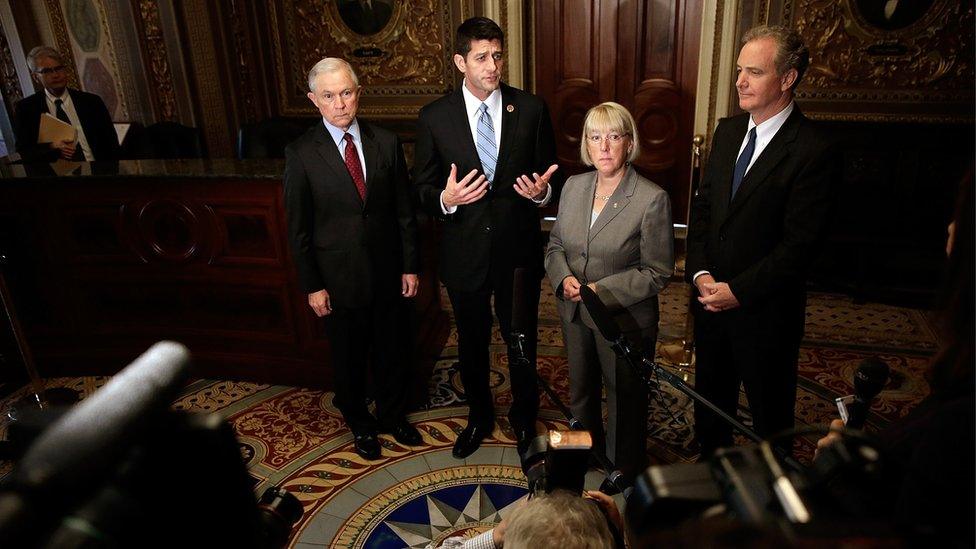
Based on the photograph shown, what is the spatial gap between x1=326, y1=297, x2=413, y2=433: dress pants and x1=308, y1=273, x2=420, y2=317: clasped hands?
39 mm

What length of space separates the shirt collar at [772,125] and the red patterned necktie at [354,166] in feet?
4.45

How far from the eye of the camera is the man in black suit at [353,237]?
222 centimetres

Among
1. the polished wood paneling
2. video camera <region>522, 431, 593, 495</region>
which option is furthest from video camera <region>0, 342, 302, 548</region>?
the polished wood paneling

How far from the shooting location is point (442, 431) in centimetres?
276

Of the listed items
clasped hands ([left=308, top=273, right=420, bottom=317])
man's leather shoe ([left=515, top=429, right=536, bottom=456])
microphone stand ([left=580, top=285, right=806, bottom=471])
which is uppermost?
microphone stand ([left=580, top=285, right=806, bottom=471])

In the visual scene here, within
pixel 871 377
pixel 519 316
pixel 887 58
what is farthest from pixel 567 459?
pixel 887 58

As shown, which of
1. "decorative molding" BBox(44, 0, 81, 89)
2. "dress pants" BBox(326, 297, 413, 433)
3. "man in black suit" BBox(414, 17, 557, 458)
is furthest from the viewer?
"decorative molding" BBox(44, 0, 81, 89)

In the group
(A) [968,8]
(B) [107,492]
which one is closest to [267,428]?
(B) [107,492]

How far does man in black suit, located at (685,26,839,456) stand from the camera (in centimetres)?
183

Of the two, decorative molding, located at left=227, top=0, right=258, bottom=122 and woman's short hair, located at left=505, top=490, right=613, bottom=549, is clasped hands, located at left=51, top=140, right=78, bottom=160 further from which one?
woman's short hair, located at left=505, top=490, right=613, bottom=549

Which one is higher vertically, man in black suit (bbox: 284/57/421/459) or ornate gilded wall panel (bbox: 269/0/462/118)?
ornate gilded wall panel (bbox: 269/0/462/118)

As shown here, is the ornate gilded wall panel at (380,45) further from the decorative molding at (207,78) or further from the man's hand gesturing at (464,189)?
the man's hand gesturing at (464,189)

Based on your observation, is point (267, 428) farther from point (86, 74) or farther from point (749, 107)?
point (86, 74)

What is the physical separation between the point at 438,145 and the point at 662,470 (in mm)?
1861
